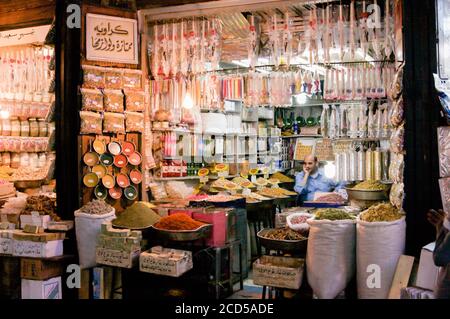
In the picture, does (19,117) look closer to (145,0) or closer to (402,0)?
(145,0)

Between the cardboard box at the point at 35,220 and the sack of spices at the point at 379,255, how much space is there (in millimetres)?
3038

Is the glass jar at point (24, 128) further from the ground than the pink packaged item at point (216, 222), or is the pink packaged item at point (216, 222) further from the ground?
the glass jar at point (24, 128)

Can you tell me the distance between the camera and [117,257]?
4.47 metres

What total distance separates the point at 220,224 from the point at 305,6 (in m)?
2.63

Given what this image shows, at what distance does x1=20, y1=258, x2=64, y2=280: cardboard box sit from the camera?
461cm

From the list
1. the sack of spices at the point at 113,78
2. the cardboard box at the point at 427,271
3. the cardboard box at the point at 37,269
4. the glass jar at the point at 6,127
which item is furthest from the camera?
the glass jar at the point at 6,127

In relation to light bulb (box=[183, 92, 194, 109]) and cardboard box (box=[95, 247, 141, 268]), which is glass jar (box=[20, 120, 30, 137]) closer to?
light bulb (box=[183, 92, 194, 109])

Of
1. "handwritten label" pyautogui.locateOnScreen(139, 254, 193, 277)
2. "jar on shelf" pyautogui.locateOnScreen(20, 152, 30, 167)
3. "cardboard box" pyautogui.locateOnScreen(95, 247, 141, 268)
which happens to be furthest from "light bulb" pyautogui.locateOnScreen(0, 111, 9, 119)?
"handwritten label" pyautogui.locateOnScreen(139, 254, 193, 277)

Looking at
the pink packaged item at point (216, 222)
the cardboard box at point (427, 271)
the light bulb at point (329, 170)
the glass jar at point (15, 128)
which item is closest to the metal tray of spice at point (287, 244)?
the pink packaged item at point (216, 222)

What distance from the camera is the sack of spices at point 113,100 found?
540 centimetres

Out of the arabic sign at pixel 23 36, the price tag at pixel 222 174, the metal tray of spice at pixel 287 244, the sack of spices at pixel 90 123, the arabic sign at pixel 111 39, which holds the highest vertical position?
the arabic sign at pixel 23 36

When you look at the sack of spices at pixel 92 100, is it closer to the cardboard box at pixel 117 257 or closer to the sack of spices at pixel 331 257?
the cardboard box at pixel 117 257

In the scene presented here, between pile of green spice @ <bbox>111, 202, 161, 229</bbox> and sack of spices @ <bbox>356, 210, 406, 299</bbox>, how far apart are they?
200cm
